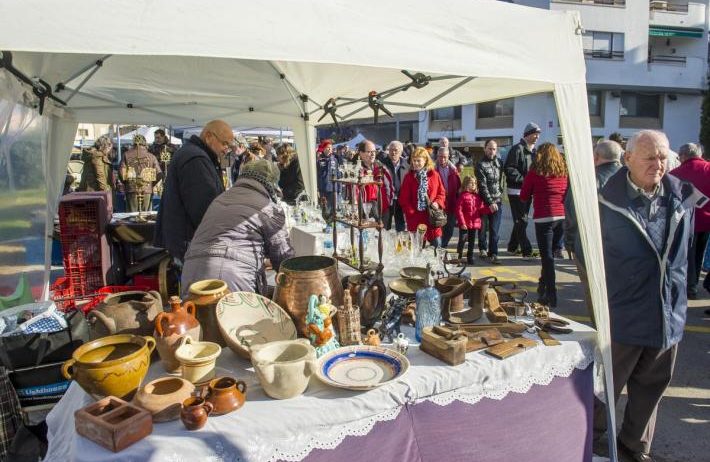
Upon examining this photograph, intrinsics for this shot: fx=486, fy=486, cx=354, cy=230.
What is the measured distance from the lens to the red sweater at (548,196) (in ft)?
15.7

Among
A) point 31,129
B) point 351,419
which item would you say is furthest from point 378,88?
point 351,419

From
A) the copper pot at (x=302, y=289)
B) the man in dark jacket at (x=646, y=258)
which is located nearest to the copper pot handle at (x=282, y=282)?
the copper pot at (x=302, y=289)

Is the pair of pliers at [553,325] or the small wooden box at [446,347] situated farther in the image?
the pair of pliers at [553,325]

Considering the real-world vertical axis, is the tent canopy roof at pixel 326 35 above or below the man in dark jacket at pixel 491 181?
above

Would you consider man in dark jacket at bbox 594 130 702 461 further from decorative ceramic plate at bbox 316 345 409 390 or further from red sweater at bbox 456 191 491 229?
red sweater at bbox 456 191 491 229

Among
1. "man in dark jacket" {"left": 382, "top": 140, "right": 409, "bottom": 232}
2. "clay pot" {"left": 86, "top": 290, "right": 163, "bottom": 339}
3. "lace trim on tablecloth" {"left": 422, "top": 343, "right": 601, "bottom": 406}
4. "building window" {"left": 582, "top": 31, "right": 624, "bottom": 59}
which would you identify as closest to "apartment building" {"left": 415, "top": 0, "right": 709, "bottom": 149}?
"building window" {"left": 582, "top": 31, "right": 624, "bottom": 59}

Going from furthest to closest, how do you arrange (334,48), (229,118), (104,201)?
1. (229,118)
2. (104,201)
3. (334,48)

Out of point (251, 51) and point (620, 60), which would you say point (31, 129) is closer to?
point (251, 51)

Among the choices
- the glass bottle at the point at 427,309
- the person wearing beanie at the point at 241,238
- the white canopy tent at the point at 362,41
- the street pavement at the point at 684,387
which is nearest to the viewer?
the white canopy tent at the point at 362,41

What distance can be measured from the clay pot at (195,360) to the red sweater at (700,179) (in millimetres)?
5020

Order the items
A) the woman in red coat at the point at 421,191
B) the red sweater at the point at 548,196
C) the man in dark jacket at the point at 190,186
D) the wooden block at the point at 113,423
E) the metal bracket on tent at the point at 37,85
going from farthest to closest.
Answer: the woman in red coat at the point at 421,191, the red sweater at the point at 548,196, the man in dark jacket at the point at 190,186, the metal bracket on tent at the point at 37,85, the wooden block at the point at 113,423

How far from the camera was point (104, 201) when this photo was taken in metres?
4.75

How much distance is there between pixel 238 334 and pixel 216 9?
3.80 feet

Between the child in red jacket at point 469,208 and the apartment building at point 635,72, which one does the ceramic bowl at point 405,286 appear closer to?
the child in red jacket at point 469,208
